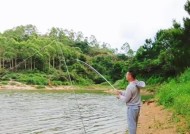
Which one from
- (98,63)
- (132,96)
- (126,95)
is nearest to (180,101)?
(132,96)

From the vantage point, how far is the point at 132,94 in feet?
31.3

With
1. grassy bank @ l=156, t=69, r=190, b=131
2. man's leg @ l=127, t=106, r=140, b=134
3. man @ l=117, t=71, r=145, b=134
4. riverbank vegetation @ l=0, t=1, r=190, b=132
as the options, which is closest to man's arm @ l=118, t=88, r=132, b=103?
man @ l=117, t=71, r=145, b=134

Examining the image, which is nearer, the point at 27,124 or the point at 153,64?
the point at 27,124

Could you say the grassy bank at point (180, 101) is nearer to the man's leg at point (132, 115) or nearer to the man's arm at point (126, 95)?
the man's leg at point (132, 115)

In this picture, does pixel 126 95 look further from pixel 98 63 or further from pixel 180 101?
pixel 98 63

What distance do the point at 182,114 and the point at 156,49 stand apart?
42.5 meters

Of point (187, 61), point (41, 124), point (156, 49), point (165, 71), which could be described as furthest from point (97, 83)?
point (41, 124)

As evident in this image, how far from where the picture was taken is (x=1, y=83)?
194 ft

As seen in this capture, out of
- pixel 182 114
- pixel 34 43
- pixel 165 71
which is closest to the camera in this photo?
pixel 182 114

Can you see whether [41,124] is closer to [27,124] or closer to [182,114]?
[27,124]

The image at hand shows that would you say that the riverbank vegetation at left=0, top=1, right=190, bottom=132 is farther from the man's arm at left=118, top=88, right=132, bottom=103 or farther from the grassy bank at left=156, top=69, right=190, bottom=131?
the man's arm at left=118, top=88, right=132, bottom=103

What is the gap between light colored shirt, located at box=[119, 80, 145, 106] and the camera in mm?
9469

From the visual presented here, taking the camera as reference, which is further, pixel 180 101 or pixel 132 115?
pixel 180 101

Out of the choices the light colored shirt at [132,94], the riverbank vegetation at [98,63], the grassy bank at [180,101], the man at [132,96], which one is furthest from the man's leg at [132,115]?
the riverbank vegetation at [98,63]
